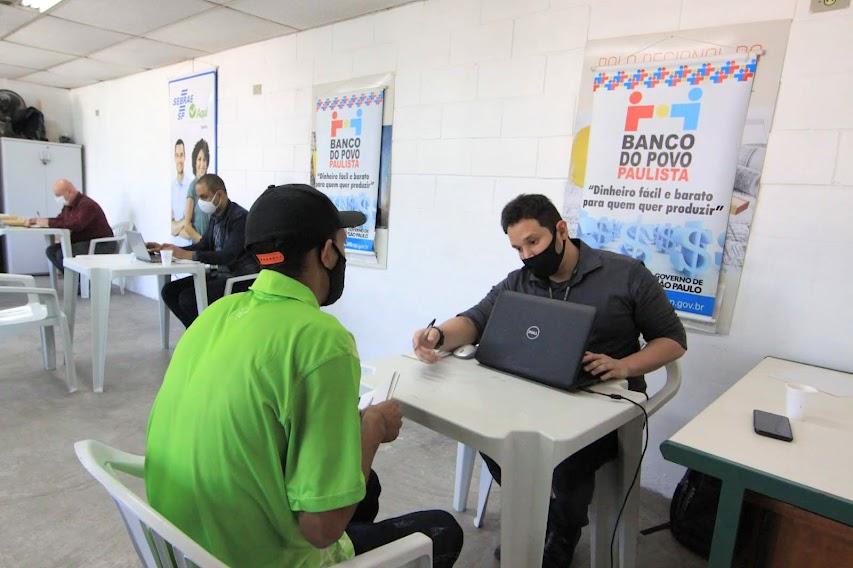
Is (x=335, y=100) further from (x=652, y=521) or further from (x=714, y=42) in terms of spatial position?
(x=652, y=521)

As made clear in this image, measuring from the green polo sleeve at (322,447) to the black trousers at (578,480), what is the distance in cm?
77

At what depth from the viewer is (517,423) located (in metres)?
1.09

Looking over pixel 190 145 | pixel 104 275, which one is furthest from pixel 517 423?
pixel 190 145

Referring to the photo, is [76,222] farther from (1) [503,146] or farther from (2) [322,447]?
(2) [322,447]

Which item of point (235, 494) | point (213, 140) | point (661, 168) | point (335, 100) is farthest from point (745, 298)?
point (213, 140)

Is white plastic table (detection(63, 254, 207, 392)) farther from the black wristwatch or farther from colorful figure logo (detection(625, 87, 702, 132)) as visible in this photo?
colorful figure logo (detection(625, 87, 702, 132))

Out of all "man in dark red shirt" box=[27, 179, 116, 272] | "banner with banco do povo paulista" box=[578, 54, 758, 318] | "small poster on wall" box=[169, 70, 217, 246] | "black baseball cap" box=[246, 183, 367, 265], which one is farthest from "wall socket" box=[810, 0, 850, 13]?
"man in dark red shirt" box=[27, 179, 116, 272]

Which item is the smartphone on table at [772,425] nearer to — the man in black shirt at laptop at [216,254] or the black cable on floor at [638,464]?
the black cable on floor at [638,464]

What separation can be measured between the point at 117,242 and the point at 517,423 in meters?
5.33

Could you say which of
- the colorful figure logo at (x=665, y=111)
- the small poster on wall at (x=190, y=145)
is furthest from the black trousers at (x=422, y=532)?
the small poster on wall at (x=190, y=145)

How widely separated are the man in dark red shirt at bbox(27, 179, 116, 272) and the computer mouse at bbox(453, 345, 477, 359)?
4.62m

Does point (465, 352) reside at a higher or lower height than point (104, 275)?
higher

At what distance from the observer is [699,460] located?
3.18 ft

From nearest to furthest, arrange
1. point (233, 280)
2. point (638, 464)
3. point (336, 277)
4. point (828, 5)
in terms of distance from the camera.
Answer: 1. point (336, 277)
2. point (638, 464)
3. point (828, 5)
4. point (233, 280)
